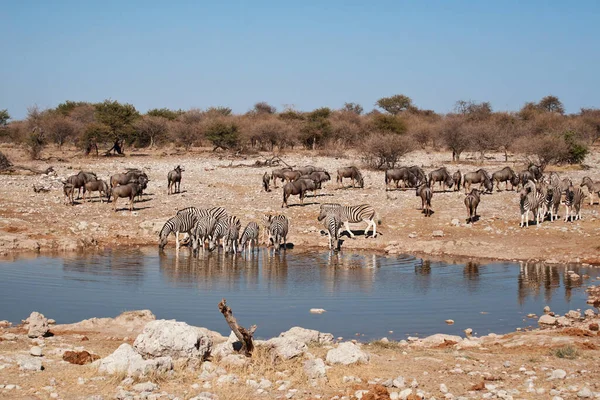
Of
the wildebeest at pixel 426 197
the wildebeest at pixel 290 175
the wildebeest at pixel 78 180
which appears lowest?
the wildebeest at pixel 426 197

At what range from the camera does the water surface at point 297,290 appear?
1398 centimetres

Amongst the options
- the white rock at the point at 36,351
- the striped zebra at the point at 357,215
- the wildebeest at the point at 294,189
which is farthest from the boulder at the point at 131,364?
the wildebeest at the point at 294,189

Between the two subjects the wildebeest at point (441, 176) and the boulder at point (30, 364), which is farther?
the wildebeest at point (441, 176)

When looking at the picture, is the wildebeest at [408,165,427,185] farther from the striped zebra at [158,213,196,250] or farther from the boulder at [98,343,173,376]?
the boulder at [98,343,173,376]

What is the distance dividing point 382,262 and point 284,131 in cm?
3460

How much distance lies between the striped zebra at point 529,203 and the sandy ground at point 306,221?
Result: 0.41m

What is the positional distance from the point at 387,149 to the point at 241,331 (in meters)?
29.4

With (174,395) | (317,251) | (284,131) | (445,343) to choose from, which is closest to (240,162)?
(284,131)

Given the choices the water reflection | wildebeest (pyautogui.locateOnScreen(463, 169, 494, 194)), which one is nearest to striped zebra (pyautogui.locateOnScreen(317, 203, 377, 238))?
the water reflection

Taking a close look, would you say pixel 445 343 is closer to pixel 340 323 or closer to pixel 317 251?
pixel 340 323

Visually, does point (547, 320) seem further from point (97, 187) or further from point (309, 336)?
point (97, 187)

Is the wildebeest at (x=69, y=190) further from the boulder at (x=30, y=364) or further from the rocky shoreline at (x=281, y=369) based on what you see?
the boulder at (x=30, y=364)

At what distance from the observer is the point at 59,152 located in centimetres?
5147

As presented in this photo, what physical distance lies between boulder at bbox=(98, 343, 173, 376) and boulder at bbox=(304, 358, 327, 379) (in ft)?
5.62
